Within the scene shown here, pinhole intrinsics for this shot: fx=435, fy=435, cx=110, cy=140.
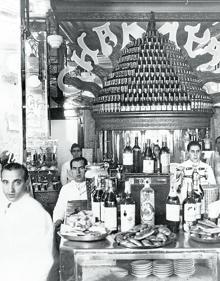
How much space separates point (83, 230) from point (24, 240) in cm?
44

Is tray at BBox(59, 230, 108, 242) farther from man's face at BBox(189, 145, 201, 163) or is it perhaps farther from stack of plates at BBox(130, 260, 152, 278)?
man's face at BBox(189, 145, 201, 163)

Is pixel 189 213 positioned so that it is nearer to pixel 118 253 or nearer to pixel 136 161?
pixel 118 253

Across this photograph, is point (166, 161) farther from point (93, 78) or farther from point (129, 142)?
point (93, 78)

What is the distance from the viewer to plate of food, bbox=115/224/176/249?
2059 mm

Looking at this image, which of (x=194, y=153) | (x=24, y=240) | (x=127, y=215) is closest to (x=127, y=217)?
(x=127, y=215)

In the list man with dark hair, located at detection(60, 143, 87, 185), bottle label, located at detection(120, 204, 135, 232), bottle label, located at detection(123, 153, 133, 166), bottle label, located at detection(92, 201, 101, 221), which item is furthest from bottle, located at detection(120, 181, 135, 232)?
man with dark hair, located at detection(60, 143, 87, 185)

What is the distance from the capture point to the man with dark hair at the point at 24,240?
2.44 metres

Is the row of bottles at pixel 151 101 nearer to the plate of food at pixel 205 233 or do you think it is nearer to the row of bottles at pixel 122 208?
the row of bottles at pixel 122 208

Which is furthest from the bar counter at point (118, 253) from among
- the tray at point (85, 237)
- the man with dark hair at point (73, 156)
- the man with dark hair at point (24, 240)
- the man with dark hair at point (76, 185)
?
the man with dark hair at point (73, 156)

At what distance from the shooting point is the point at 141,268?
2.23 m

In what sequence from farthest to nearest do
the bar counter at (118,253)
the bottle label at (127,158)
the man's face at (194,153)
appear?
the bottle label at (127,158) → the man's face at (194,153) → the bar counter at (118,253)

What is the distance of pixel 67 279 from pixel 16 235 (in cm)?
62

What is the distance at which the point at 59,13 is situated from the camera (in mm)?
5766

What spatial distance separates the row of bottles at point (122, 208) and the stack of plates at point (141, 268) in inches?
8.2
